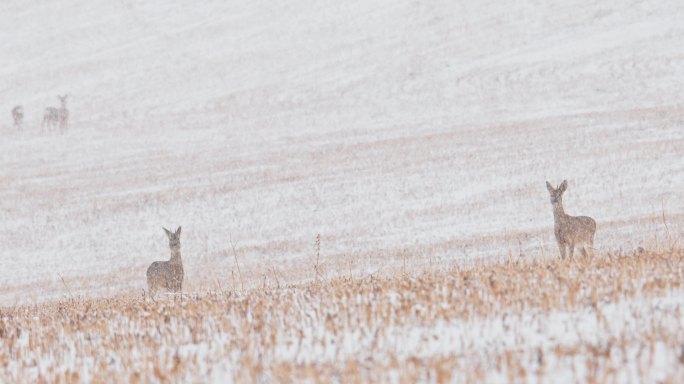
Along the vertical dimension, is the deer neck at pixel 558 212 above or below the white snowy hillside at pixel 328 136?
below

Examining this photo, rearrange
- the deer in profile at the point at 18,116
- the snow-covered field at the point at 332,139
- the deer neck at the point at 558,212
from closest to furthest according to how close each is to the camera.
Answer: the deer neck at the point at 558,212
the snow-covered field at the point at 332,139
the deer in profile at the point at 18,116

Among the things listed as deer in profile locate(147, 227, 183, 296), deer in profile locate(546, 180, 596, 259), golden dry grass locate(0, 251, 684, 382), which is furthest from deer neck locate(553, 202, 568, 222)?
golden dry grass locate(0, 251, 684, 382)

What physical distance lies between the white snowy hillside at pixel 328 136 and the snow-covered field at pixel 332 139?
11 cm

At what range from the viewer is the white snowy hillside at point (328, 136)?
750 inches

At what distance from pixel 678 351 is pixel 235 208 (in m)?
19.9

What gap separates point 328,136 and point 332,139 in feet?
2.55

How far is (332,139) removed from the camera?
3291cm

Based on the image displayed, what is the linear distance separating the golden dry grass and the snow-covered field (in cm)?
15

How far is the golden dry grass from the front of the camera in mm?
3971

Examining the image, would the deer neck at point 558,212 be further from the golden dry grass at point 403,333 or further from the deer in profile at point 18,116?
the deer in profile at point 18,116

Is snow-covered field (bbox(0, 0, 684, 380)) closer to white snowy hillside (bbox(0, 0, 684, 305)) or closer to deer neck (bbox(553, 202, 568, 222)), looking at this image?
white snowy hillside (bbox(0, 0, 684, 305))

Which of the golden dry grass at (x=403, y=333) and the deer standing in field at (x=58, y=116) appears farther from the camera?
the deer standing in field at (x=58, y=116)

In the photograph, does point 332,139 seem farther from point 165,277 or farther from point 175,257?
point 165,277

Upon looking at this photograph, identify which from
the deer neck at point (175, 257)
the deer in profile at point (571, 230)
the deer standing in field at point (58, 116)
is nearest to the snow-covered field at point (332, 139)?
the deer standing in field at point (58, 116)
